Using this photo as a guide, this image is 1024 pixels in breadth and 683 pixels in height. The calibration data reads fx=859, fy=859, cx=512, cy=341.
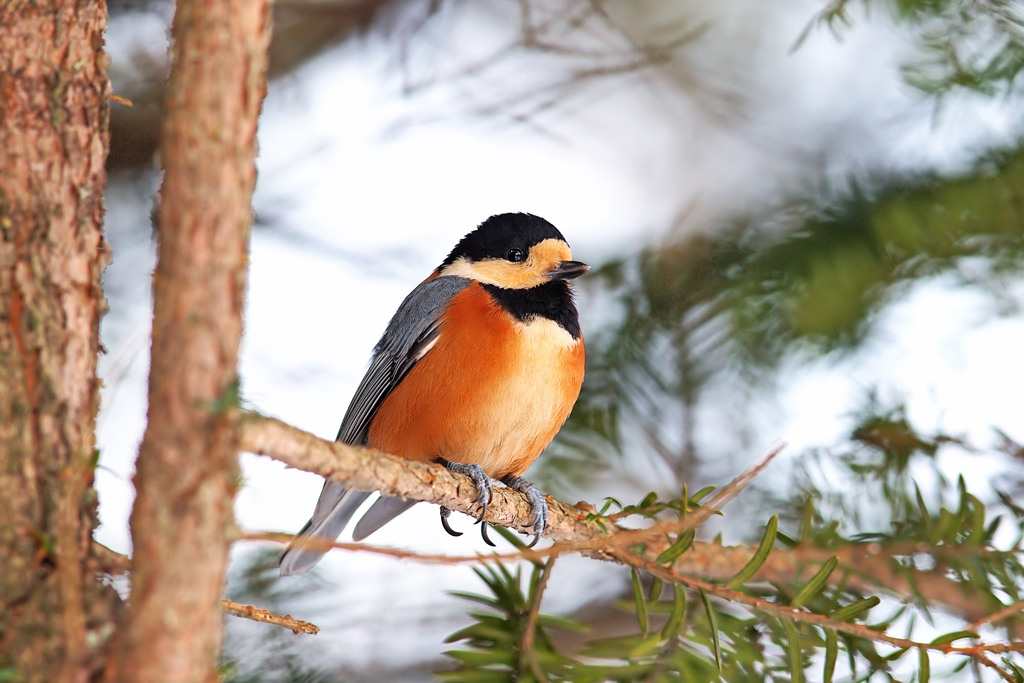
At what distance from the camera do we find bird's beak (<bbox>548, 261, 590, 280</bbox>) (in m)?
2.25

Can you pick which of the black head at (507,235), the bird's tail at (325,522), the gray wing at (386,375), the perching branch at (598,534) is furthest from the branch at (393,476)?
the black head at (507,235)

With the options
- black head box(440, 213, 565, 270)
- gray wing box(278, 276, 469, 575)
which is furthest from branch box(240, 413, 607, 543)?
black head box(440, 213, 565, 270)

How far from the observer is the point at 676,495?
2199mm

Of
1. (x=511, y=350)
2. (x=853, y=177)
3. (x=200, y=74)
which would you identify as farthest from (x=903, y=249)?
(x=200, y=74)

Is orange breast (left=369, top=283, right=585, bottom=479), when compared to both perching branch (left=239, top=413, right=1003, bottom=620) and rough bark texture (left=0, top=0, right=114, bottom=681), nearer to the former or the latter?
perching branch (left=239, top=413, right=1003, bottom=620)

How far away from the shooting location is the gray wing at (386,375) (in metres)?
2.39

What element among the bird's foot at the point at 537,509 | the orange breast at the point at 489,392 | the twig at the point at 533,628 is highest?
the orange breast at the point at 489,392

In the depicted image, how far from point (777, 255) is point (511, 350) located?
2.28 ft

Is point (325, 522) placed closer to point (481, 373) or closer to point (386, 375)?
point (386, 375)

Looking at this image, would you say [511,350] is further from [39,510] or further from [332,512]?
[39,510]

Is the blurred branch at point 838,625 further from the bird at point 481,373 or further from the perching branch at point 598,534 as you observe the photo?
the bird at point 481,373

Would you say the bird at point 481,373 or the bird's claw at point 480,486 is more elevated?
the bird at point 481,373

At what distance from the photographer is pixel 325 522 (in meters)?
2.56

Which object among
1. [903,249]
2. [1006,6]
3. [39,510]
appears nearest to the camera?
[39,510]
